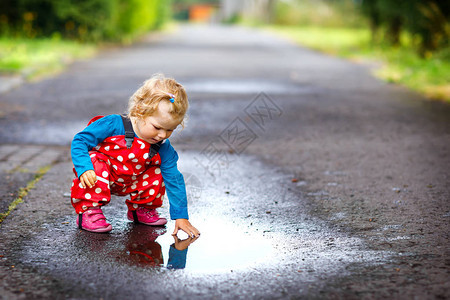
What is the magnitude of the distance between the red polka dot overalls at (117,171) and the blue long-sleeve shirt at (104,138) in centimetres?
4

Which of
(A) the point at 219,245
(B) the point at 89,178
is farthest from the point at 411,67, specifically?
(B) the point at 89,178

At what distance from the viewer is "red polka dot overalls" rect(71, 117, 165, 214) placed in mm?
3168

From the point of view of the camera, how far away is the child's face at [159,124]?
3.02 m

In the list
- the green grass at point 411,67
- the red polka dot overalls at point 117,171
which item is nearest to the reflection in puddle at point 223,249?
the red polka dot overalls at point 117,171

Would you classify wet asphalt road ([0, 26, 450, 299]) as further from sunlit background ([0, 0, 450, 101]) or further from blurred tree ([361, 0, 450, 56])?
blurred tree ([361, 0, 450, 56])

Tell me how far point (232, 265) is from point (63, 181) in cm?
189

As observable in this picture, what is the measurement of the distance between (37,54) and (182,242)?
10479mm

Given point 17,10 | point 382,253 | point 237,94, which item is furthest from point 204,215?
point 17,10

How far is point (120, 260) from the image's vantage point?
9.20ft

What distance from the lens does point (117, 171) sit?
3225 millimetres

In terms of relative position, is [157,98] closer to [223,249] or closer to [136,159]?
[136,159]

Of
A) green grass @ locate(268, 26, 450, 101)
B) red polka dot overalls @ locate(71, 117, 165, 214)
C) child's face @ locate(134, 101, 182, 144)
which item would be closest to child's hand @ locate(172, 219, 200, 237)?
red polka dot overalls @ locate(71, 117, 165, 214)

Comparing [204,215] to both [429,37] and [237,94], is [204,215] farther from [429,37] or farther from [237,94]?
[429,37]

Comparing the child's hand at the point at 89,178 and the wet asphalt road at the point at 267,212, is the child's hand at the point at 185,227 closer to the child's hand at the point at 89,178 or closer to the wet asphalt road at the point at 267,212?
the wet asphalt road at the point at 267,212
